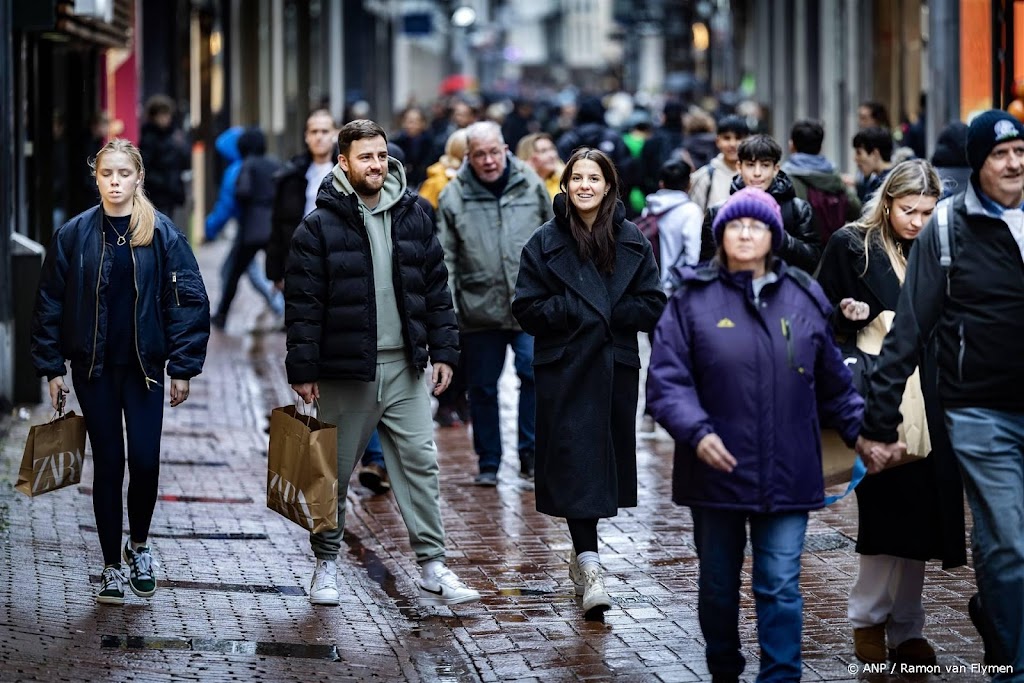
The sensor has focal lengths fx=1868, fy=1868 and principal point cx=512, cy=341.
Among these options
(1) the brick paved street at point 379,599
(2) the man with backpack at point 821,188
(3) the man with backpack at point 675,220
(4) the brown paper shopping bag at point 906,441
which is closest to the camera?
(4) the brown paper shopping bag at point 906,441

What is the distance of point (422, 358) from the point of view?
294 inches

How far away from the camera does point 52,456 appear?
727cm

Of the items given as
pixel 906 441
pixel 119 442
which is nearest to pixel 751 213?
pixel 906 441

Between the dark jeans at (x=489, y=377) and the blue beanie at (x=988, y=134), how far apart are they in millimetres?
4570

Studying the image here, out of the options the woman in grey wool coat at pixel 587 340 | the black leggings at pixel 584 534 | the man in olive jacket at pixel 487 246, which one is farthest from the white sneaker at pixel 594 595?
the man in olive jacket at pixel 487 246

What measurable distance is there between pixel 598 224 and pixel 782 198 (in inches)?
66.1

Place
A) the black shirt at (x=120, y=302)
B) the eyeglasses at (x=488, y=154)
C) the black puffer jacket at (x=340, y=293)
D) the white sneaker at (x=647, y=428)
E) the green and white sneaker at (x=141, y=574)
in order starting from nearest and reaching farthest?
the black shirt at (x=120, y=302) < the black puffer jacket at (x=340, y=293) < the green and white sneaker at (x=141, y=574) < the eyeglasses at (x=488, y=154) < the white sneaker at (x=647, y=428)

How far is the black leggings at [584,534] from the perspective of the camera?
24.1 feet

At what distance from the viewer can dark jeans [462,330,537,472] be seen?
33.4ft

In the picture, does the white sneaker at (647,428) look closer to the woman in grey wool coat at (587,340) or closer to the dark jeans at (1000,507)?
the woman in grey wool coat at (587,340)

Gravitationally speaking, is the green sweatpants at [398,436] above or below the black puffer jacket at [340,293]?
below

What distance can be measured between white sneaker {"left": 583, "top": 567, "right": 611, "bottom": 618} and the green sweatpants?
662 millimetres

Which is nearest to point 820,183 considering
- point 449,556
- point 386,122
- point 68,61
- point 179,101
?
point 449,556

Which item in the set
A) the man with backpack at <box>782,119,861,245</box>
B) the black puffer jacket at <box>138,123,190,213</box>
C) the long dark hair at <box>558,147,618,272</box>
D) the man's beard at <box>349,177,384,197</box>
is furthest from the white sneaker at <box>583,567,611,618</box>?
the black puffer jacket at <box>138,123,190,213</box>
